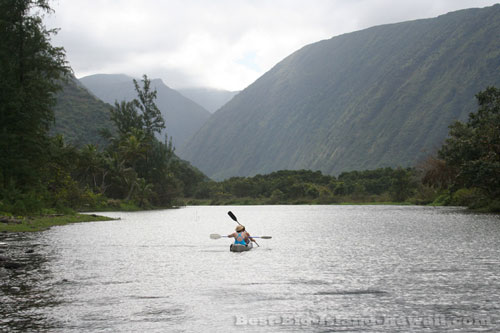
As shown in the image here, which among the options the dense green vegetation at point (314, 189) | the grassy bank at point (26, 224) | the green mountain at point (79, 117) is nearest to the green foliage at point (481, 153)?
the grassy bank at point (26, 224)

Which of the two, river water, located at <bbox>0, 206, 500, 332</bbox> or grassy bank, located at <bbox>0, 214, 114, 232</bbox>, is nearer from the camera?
river water, located at <bbox>0, 206, 500, 332</bbox>

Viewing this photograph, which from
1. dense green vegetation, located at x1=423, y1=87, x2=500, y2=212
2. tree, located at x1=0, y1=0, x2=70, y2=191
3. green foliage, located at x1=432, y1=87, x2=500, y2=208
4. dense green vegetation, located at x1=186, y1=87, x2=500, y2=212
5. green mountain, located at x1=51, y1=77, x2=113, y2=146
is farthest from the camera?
green mountain, located at x1=51, y1=77, x2=113, y2=146

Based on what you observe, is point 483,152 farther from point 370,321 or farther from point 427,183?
point 370,321

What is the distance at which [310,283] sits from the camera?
16.3 m

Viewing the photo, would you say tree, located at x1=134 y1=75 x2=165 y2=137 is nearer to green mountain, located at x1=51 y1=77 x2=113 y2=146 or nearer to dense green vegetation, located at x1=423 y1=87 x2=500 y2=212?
green mountain, located at x1=51 y1=77 x2=113 y2=146

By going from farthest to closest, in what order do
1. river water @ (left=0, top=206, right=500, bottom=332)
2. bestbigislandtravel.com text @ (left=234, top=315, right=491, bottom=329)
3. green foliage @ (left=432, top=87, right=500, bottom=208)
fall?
green foliage @ (left=432, top=87, right=500, bottom=208)
river water @ (left=0, top=206, right=500, bottom=332)
bestbigislandtravel.com text @ (left=234, top=315, right=491, bottom=329)

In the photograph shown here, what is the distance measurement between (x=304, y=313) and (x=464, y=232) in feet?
89.9

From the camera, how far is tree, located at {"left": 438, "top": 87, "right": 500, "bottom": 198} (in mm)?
55250

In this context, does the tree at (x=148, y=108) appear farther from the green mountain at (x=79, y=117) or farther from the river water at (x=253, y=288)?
the river water at (x=253, y=288)

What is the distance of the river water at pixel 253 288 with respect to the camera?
1112 centimetres

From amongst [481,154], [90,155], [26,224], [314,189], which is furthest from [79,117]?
[481,154]

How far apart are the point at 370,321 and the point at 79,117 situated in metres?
130

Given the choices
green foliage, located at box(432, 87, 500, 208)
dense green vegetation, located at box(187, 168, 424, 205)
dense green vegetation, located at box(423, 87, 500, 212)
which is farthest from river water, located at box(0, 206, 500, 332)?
dense green vegetation, located at box(187, 168, 424, 205)

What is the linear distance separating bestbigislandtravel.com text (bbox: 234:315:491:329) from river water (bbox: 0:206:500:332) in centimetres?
2
